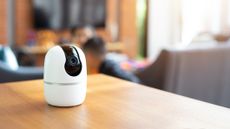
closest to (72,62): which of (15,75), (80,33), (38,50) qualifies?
(15,75)

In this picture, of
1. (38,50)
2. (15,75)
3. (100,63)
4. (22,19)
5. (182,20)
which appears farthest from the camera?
(182,20)

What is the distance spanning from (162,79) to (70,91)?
1.66 meters

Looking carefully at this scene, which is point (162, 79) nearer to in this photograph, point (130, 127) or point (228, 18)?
point (130, 127)

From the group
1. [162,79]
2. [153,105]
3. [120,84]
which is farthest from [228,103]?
[153,105]

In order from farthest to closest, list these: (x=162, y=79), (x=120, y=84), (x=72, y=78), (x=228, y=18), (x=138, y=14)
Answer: (x=138, y=14), (x=228, y=18), (x=162, y=79), (x=120, y=84), (x=72, y=78)

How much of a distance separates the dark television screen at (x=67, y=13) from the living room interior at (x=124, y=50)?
1 centimetres

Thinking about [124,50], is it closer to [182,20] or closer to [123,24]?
[123,24]

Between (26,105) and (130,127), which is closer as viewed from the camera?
(130,127)

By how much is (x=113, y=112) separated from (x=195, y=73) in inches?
69.6

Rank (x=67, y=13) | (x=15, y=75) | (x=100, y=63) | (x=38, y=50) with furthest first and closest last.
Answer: (x=67, y=13) < (x=38, y=50) < (x=100, y=63) < (x=15, y=75)

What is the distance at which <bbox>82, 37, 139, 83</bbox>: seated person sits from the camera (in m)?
2.47

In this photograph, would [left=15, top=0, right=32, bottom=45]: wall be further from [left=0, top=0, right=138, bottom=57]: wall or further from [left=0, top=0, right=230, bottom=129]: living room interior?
[left=0, top=0, right=138, bottom=57]: wall

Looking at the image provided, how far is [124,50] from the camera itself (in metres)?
5.87

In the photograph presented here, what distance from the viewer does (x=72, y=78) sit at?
112 cm
